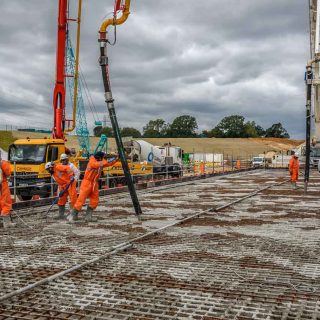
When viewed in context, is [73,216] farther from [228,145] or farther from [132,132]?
[132,132]

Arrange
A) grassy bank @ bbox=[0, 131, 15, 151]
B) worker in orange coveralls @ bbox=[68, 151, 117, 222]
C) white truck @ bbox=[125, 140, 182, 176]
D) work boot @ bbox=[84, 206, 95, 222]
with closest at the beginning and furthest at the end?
worker in orange coveralls @ bbox=[68, 151, 117, 222], work boot @ bbox=[84, 206, 95, 222], white truck @ bbox=[125, 140, 182, 176], grassy bank @ bbox=[0, 131, 15, 151]

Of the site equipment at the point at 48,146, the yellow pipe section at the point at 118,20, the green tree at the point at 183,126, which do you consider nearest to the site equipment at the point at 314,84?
the yellow pipe section at the point at 118,20

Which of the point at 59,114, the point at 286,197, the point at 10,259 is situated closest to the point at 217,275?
the point at 10,259

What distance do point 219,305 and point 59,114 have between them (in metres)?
16.2

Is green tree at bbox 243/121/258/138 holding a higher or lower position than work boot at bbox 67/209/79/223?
higher

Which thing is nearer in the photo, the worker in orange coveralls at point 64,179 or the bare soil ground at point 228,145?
the worker in orange coveralls at point 64,179

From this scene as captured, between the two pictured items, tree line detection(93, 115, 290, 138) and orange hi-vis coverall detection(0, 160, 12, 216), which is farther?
tree line detection(93, 115, 290, 138)

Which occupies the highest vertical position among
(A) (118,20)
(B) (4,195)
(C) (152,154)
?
(A) (118,20)

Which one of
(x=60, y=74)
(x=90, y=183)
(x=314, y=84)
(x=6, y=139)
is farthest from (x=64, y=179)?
(x=6, y=139)

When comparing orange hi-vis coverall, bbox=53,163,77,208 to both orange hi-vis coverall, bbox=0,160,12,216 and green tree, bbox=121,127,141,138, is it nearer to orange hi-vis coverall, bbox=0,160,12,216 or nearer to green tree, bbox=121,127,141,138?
orange hi-vis coverall, bbox=0,160,12,216

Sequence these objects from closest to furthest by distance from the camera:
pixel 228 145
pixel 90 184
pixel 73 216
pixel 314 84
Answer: pixel 90 184
pixel 73 216
pixel 314 84
pixel 228 145

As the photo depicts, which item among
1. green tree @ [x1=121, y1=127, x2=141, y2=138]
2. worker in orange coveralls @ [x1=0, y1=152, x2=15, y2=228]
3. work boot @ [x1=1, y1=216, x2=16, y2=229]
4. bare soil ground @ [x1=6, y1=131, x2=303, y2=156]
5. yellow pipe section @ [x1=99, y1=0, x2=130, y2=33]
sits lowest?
work boot @ [x1=1, y1=216, x2=16, y2=229]

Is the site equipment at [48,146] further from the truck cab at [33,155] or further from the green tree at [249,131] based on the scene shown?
the green tree at [249,131]

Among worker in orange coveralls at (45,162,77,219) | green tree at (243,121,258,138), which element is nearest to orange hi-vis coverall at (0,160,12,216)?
worker in orange coveralls at (45,162,77,219)
